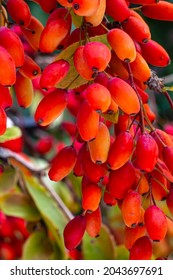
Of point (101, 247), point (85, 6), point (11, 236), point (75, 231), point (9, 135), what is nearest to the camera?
point (85, 6)

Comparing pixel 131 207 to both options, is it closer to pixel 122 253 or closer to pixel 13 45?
pixel 13 45

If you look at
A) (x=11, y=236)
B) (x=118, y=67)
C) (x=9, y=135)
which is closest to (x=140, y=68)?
(x=118, y=67)

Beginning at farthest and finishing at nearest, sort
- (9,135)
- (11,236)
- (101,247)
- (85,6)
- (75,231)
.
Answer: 1. (11,236)
2. (101,247)
3. (9,135)
4. (75,231)
5. (85,6)

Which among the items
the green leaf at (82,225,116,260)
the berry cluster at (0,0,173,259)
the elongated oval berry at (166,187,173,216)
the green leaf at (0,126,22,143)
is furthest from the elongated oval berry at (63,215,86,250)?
the green leaf at (82,225,116,260)

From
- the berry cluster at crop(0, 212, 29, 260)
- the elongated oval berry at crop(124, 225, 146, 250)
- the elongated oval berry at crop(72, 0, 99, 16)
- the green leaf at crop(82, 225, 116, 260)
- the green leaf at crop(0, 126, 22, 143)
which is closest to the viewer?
the elongated oval berry at crop(72, 0, 99, 16)

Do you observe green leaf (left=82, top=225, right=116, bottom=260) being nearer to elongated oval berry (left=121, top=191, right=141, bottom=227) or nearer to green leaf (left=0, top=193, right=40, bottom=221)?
green leaf (left=0, top=193, right=40, bottom=221)
